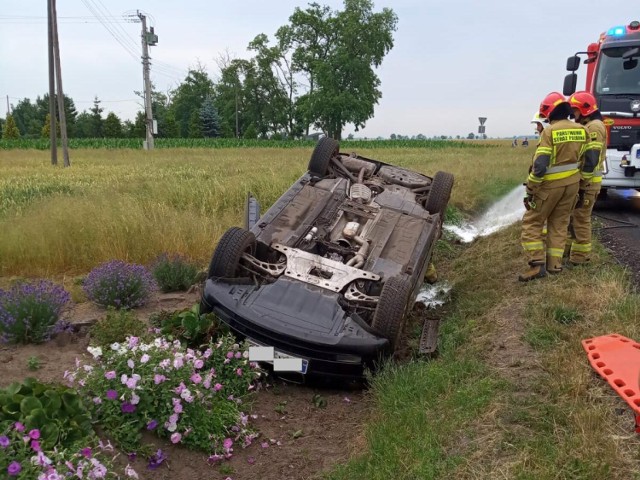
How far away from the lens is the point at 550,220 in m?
5.30

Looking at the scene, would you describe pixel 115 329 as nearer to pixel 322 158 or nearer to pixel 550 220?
pixel 322 158

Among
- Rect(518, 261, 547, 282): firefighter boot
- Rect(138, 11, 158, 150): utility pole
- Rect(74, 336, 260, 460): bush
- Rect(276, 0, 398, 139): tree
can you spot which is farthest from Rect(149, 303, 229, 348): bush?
Rect(276, 0, 398, 139): tree

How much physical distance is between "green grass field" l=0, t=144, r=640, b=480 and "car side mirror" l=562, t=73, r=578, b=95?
2485mm

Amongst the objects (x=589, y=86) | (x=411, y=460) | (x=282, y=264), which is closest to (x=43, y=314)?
(x=282, y=264)

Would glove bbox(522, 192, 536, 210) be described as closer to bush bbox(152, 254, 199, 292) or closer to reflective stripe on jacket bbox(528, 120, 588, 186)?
reflective stripe on jacket bbox(528, 120, 588, 186)

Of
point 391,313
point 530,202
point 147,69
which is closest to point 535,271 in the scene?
point 530,202

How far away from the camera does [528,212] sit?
5.33 metres

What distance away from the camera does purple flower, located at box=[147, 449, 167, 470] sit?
2.83m

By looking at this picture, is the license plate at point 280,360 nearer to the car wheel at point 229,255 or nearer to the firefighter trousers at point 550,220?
the car wheel at point 229,255

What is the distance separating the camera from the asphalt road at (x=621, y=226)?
591 centimetres

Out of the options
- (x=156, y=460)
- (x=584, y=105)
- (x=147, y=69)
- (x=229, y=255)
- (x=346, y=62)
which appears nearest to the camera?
(x=156, y=460)

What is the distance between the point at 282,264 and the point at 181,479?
203 cm

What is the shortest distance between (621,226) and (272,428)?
20.7 feet

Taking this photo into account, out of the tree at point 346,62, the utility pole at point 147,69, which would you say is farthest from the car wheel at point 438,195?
the tree at point 346,62
